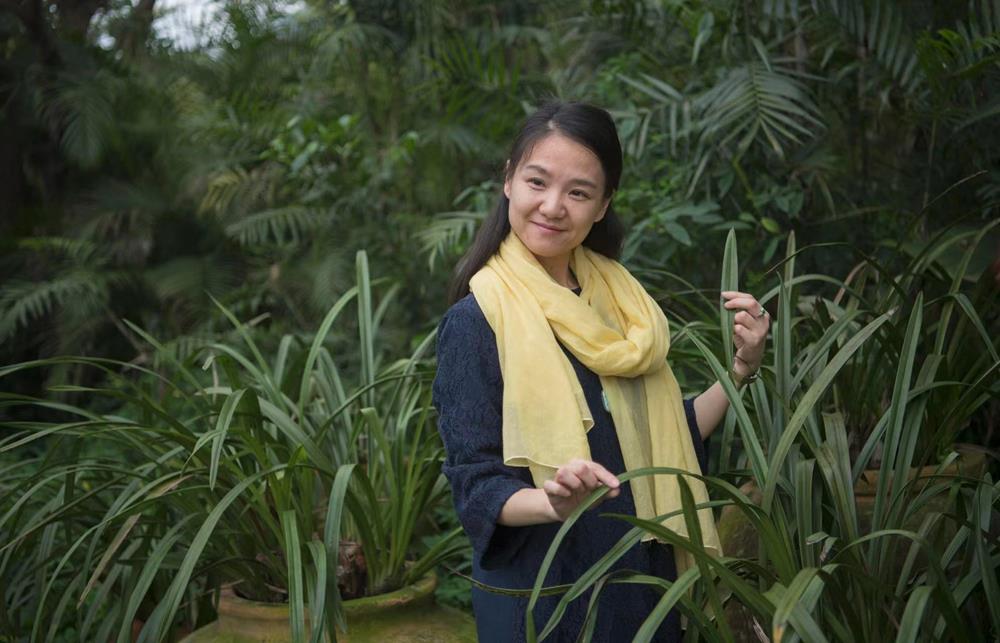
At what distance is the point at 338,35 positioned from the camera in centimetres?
512

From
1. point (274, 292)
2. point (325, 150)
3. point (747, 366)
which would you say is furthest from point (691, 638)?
point (274, 292)

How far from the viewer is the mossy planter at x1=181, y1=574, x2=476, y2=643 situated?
7.22 ft

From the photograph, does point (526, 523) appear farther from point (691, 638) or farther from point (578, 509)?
point (691, 638)

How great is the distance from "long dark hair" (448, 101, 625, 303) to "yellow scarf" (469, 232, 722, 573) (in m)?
0.05

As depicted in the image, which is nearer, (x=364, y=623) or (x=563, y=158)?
(x=563, y=158)

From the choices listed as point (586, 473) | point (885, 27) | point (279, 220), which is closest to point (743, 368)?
point (586, 473)

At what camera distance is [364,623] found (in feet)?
7.31

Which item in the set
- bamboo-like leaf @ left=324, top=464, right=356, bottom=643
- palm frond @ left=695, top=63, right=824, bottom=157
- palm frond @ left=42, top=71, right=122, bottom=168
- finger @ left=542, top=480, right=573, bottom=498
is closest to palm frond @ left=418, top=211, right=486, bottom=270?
palm frond @ left=695, top=63, right=824, bottom=157

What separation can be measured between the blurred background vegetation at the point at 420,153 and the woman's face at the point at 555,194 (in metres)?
0.76

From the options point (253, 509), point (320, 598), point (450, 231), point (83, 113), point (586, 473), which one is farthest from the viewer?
point (83, 113)

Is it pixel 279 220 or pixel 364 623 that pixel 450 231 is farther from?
pixel 364 623

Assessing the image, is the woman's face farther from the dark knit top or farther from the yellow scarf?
the dark knit top

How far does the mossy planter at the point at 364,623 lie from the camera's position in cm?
220

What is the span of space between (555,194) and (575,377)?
31 centimetres
